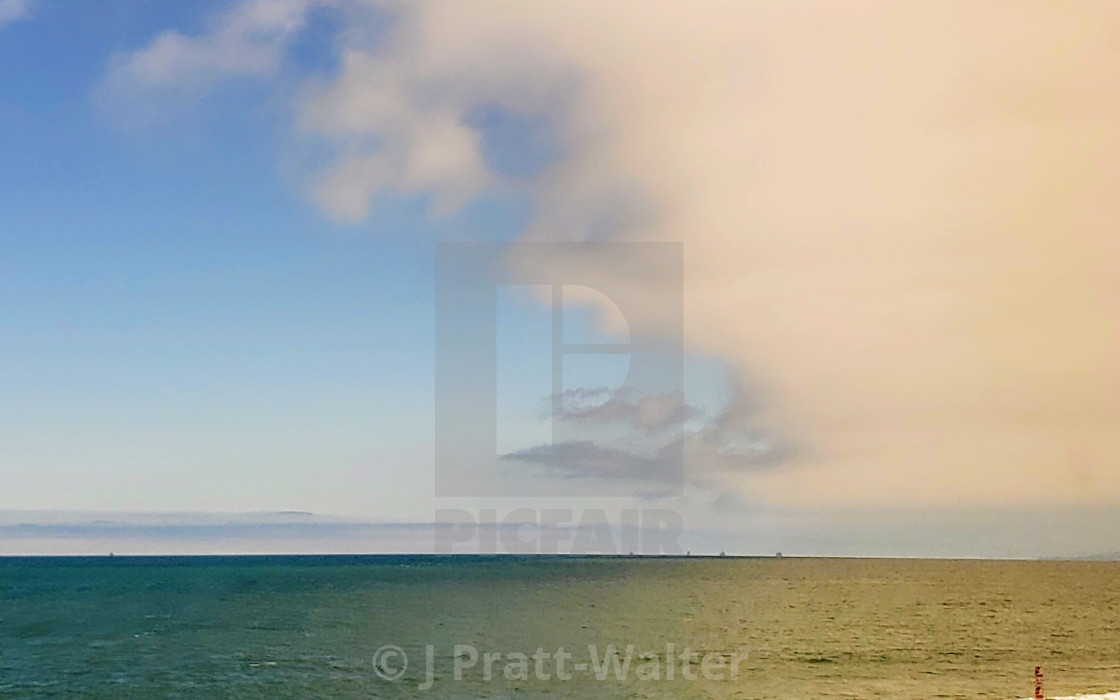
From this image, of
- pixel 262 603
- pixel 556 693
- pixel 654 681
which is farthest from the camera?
pixel 262 603

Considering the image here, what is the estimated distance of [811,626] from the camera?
101m

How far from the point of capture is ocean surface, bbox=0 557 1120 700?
6047 cm

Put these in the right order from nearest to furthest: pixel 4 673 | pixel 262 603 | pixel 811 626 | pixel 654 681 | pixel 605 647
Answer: pixel 654 681 → pixel 4 673 → pixel 605 647 → pixel 811 626 → pixel 262 603

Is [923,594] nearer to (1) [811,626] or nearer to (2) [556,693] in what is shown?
(1) [811,626]

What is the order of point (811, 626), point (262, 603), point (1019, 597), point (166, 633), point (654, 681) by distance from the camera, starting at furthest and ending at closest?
point (1019, 597) < point (262, 603) < point (811, 626) < point (166, 633) < point (654, 681)

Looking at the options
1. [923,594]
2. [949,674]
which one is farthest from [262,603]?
[923,594]

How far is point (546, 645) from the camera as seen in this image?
276 ft

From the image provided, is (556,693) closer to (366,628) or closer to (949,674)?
(949,674)

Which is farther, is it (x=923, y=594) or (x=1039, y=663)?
(x=923, y=594)

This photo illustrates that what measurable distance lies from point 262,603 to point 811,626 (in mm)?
81377

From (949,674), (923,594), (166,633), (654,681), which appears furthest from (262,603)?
(923,594)

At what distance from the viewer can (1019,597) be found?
6289 inches

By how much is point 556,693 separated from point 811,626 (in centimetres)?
5243

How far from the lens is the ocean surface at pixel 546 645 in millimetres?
60469
